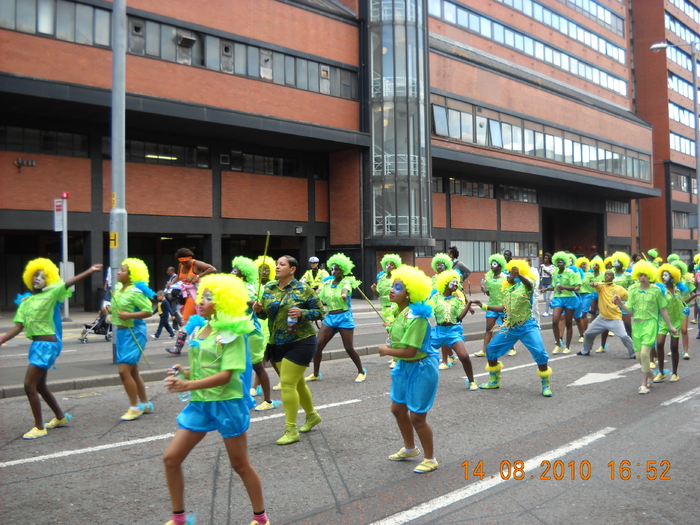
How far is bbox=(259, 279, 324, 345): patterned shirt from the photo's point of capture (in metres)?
6.51

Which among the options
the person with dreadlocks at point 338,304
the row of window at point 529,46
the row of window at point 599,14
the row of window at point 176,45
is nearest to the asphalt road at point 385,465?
the person with dreadlocks at point 338,304

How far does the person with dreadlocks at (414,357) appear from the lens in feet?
17.4

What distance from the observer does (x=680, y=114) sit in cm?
6469

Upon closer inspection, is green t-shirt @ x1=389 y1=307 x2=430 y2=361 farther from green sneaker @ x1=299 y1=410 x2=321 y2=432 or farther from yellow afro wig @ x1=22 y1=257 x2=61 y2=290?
yellow afro wig @ x1=22 y1=257 x2=61 y2=290

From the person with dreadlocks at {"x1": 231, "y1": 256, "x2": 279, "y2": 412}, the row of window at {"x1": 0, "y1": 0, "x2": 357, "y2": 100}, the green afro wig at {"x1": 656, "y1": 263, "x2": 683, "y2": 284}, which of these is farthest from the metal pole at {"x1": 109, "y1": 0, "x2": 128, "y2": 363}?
the row of window at {"x1": 0, "y1": 0, "x2": 357, "y2": 100}

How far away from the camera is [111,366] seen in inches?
426

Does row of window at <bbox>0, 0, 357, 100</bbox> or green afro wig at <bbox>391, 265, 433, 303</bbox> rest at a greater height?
row of window at <bbox>0, 0, 357, 100</bbox>

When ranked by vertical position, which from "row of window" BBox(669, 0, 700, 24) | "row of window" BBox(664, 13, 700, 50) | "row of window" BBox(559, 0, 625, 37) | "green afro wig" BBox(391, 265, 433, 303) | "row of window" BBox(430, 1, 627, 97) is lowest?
"green afro wig" BBox(391, 265, 433, 303)

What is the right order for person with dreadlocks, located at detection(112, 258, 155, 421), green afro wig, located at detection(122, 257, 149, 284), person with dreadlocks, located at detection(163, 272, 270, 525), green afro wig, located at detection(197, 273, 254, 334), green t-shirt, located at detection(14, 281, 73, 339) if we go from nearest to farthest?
1. person with dreadlocks, located at detection(163, 272, 270, 525)
2. green afro wig, located at detection(197, 273, 254, 334)
3. green t-shirt, located at detection(14, 281, 73, 339)
4. person with dreadlocks, located at detection(112, 258, 155, 421)
5. green afro wig, located at detection(122, 257, 149, 284)

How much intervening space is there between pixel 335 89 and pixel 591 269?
20666 millimetres

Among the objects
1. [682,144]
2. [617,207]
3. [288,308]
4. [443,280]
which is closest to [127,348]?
[288,308]

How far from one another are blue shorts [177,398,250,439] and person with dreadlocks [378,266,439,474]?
151cm

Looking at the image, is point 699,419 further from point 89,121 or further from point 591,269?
point 89,121

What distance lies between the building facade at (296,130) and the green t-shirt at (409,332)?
20522 mm
